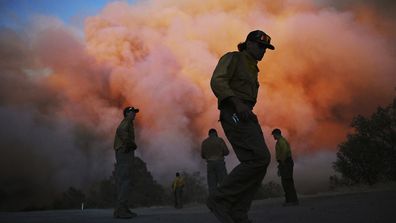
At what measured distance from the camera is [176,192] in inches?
825

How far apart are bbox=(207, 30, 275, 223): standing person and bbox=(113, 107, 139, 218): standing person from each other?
16.2 ft

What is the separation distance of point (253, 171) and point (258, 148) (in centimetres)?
22

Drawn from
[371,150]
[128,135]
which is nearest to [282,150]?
[128,135]

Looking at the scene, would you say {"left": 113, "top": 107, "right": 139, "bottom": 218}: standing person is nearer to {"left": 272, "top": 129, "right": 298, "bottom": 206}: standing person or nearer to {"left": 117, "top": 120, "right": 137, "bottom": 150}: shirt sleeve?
{"left": 117, "top": 120, "right": 137, "bottom": 150}: shirt sleeve

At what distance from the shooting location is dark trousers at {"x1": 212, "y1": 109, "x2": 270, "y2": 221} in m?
4.49

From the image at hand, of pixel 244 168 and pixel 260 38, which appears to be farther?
pixel 260 38

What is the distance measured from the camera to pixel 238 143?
456 centimetres

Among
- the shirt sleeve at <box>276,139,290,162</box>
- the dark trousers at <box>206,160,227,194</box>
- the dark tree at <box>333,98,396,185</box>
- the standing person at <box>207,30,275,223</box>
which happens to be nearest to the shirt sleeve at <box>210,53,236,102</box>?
the standing person at <box>207,30,275,223</box>

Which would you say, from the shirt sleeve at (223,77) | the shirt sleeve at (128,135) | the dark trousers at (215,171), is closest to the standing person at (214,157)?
the dark trousers at (215,171)

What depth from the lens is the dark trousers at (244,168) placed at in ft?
14.7

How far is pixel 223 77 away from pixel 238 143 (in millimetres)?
651

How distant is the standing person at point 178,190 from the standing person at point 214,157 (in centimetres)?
658

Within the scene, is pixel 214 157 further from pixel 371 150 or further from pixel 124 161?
pixel 371 150

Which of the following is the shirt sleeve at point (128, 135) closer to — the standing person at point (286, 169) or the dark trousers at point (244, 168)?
the standing person at point (286, 169)
